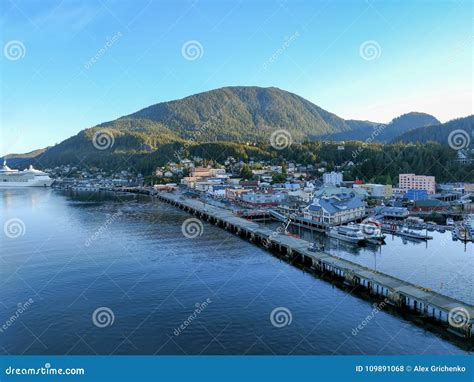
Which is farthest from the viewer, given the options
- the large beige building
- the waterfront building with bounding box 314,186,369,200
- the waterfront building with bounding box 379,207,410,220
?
the large beige building

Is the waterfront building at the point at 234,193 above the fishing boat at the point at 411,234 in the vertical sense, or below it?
above

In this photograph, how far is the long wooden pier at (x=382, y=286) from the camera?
288 inches

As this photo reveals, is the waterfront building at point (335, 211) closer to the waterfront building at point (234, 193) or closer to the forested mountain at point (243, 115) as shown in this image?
the waterfront building at point (234, 193)

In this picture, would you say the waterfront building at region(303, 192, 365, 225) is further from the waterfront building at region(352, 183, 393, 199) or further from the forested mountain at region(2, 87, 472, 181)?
the waterfront building at region(352, 183, 393, 199)

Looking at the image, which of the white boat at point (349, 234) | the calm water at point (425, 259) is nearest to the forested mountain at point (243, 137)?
the white boat at point (349, 234)

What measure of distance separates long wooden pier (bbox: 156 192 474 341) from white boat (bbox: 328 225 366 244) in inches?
82.5

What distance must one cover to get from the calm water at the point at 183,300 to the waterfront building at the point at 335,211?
4099 millimetres

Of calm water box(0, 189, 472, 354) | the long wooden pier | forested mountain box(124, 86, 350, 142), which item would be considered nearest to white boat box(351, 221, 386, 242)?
calm water box(0, 189, 472, 354)

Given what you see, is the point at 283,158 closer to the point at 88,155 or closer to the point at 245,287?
the point at 88,155

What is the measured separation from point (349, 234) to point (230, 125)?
7176cm

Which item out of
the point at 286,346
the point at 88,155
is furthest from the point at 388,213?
the point at 88,155

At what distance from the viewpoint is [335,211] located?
59.1 feet

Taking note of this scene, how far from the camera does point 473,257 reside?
12180 mm

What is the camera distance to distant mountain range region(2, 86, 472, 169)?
213ft
